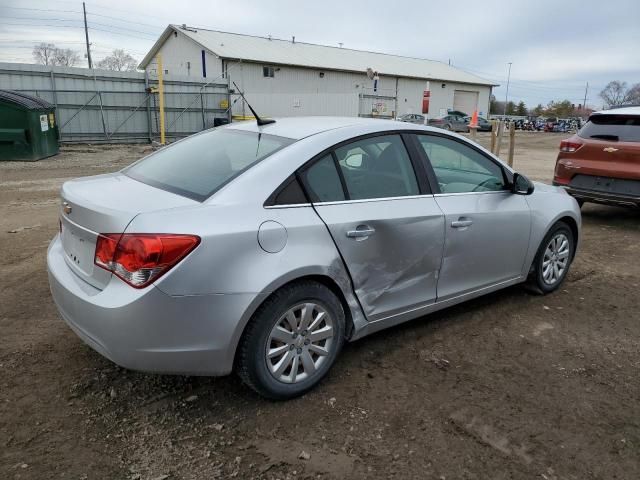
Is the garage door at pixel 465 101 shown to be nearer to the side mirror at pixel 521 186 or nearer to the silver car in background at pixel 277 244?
the side mirror at pixel 521 186

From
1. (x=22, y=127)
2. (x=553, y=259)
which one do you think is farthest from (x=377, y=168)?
(x=22, y=127)

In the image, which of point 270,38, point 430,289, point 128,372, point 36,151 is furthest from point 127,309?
point 270,38

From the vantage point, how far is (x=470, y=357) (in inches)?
141

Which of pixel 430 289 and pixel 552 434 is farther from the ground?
pixel 430 289

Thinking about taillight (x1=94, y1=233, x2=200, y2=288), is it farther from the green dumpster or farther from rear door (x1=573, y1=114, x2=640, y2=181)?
the green dumpster

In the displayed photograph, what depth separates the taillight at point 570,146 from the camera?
25.5ft

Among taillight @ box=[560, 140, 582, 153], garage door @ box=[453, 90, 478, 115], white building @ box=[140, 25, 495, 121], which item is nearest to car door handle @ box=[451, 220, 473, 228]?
taillight @ box=[560, 140, 582, 153]

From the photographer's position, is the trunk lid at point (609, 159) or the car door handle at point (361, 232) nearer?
the car door handle at point (361, 232)

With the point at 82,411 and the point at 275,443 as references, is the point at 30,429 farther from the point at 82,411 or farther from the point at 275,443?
the point at 275,443

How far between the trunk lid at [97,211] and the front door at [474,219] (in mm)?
1792

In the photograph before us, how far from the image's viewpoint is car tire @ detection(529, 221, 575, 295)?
453 cm

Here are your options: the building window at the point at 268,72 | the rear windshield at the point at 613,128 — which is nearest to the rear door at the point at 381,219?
the rear windshield at the point at 613,128

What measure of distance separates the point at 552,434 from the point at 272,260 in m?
1.69

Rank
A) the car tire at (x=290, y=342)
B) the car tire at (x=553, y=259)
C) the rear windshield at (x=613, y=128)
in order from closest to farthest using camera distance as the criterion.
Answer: the car tire at (x=290, y=342) → the car tire at (x=553, y=259) → the rear windshield at (x=613, y=128)
